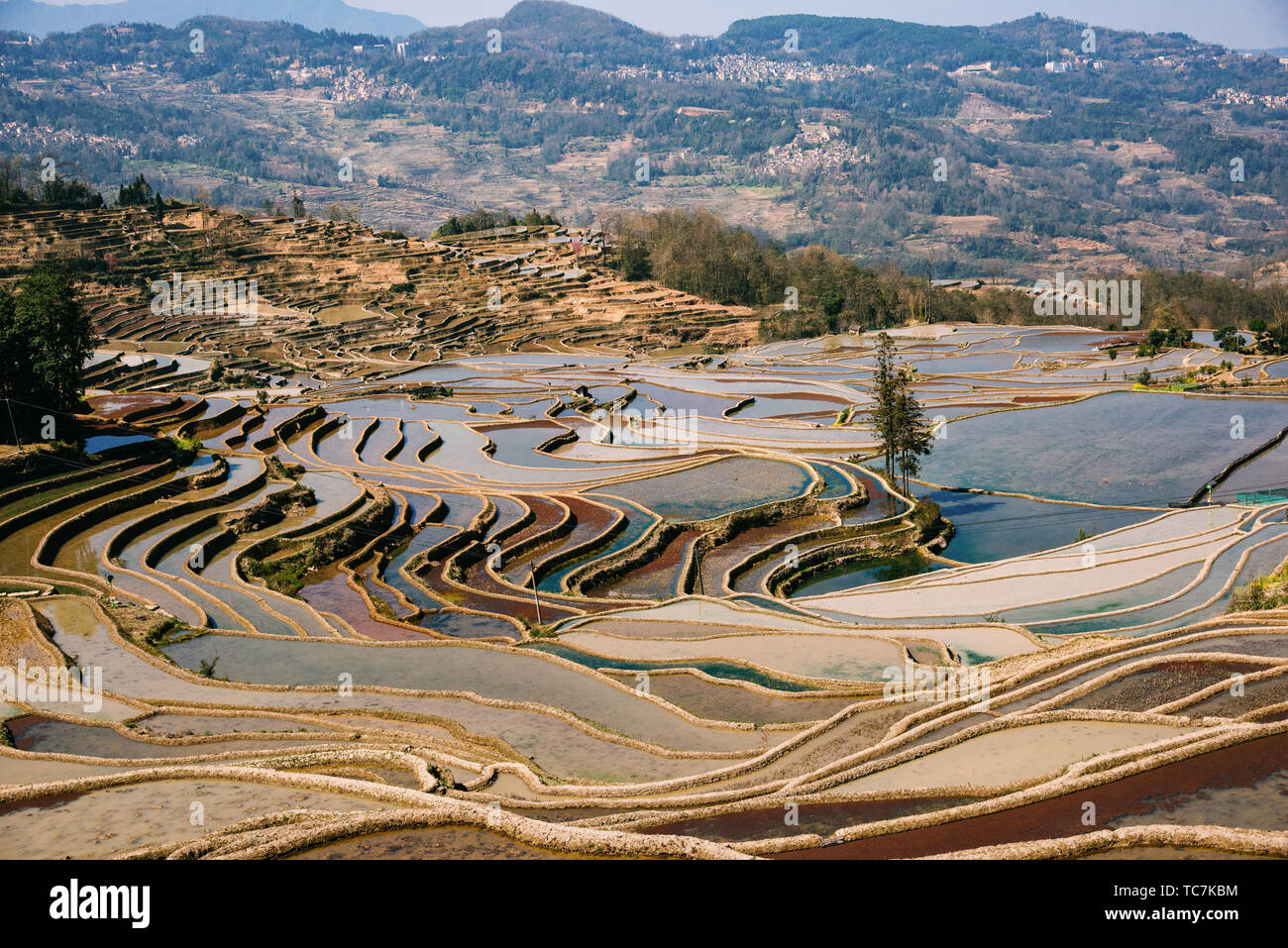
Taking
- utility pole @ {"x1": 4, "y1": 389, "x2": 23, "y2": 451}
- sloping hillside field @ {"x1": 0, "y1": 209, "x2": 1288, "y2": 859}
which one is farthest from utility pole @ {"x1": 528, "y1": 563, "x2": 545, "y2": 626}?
utility pole @ {"x1": 4, "y1": 389, "x2": 23, "y2": 451}

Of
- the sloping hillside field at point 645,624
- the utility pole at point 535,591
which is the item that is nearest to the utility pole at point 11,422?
the sloping hillside field at point 645,624

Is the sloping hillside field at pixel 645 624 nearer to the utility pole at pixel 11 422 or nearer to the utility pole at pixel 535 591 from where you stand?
the utility pole at pixel 535 591

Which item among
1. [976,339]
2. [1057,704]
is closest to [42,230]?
[976,339]

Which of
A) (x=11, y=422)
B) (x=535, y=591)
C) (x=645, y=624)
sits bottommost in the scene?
(x=645, y=624)

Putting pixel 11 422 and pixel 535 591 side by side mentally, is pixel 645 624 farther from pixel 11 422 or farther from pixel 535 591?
pixel 11 422

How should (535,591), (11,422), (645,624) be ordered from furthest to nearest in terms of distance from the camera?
1. (11,422)
2. (535,591)
3. (645,624)

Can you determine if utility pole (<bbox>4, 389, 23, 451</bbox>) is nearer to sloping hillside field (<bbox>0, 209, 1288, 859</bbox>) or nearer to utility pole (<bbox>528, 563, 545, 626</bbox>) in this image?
sloping hillside field (<bbox>0, 209, 1288, 859</bbox>)

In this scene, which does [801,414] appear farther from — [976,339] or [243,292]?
[243,292]

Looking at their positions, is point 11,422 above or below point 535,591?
above

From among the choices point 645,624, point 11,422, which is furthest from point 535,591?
point 11,422
